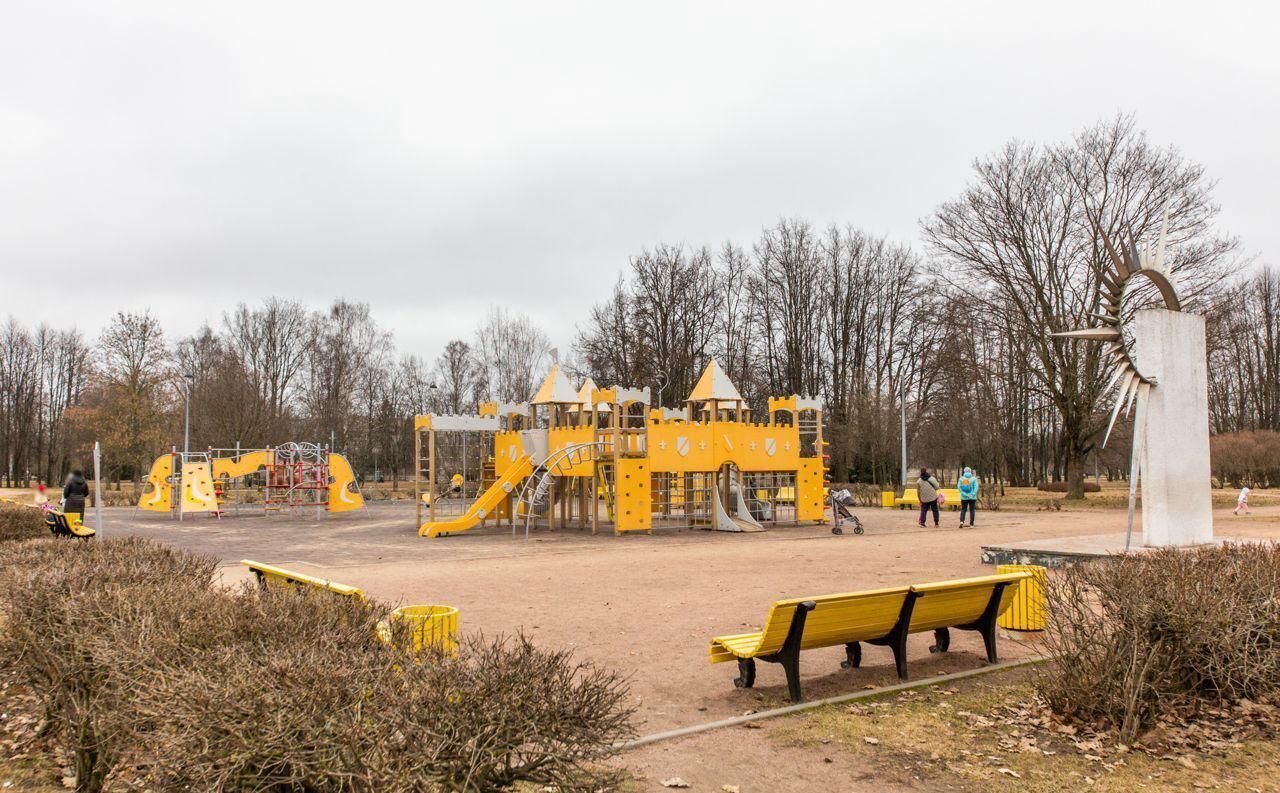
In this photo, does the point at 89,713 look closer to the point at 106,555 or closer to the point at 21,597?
the point at 21,597

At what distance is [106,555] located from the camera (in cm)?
819

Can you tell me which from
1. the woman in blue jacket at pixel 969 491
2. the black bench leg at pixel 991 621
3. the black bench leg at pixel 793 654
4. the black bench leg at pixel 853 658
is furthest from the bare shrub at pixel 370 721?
the woman in blue jacket at pixel 969 491

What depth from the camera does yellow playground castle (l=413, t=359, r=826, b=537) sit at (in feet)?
81.1

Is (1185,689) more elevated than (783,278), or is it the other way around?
(783,278)

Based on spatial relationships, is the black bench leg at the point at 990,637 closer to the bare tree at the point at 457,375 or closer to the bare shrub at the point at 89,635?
the bare shrub at the point at 89,635

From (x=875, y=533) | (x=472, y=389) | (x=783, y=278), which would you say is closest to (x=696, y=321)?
(x=783, y=278)

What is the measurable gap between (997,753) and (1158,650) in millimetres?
1244

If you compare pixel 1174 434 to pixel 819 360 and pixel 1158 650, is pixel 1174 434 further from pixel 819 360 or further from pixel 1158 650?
pixel 819 360

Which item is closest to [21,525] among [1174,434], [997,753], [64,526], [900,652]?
[64,526]

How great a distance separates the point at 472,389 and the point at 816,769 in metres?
54.6

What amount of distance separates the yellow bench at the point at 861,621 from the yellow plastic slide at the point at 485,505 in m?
18.2

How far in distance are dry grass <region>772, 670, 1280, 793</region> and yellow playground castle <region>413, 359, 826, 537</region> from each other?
58.3ft

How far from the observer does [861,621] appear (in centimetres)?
673

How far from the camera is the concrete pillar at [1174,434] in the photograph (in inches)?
541
